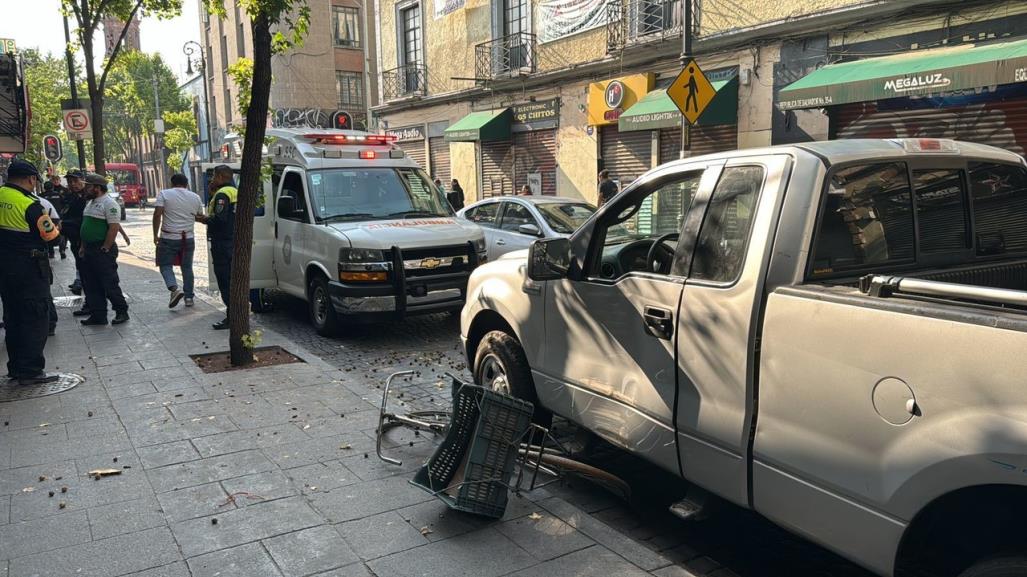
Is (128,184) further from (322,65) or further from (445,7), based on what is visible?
(445,7)

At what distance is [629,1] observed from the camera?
16.1 m

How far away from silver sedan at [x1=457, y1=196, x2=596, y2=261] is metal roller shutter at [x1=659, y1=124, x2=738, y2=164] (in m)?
4.36

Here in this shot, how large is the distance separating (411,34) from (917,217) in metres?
23.9

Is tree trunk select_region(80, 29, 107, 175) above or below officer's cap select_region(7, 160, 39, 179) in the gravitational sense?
above

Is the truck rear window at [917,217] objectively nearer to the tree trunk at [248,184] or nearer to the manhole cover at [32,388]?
the tree trunk at [248,184]

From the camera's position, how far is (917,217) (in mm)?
3221

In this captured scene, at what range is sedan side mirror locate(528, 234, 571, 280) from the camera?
4196 millimetres

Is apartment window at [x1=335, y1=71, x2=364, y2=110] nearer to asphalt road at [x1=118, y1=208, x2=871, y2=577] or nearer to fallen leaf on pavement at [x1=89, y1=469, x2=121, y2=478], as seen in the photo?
asphalt road at [x1=118, y1=208, x2=871, y2=577]

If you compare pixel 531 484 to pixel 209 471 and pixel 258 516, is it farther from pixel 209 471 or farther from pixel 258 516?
pixel 209 471

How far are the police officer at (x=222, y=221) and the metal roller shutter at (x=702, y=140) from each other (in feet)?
28.7

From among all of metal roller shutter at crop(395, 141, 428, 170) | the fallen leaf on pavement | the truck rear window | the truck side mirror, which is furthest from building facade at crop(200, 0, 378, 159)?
the truck rear window

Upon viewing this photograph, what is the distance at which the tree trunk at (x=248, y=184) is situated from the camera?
6.45 metres

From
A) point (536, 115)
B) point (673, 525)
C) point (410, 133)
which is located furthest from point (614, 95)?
point (673, 525)

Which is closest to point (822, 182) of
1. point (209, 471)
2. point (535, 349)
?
point (535, 349)
